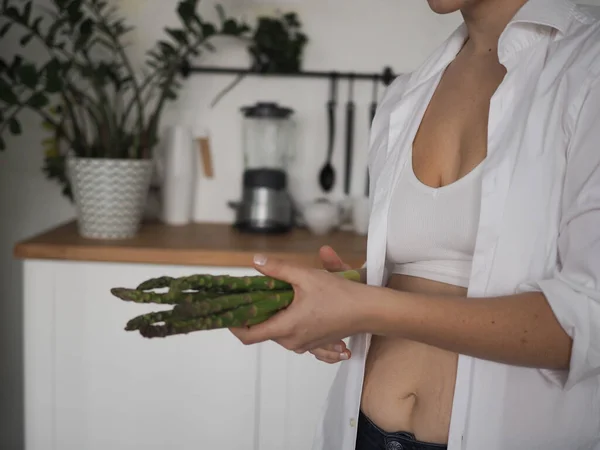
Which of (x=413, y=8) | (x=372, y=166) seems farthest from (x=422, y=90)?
(x=413, y=8)

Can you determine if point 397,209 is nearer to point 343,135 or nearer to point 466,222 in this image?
point 466,222

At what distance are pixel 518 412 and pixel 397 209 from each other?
0.99 ft

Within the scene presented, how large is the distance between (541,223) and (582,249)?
8cm

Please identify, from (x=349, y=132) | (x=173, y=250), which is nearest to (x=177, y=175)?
(x=173, y=250)

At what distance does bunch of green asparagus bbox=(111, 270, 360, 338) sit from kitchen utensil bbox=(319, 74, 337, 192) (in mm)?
1287

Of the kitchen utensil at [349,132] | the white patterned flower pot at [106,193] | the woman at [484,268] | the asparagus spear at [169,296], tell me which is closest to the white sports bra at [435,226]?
the woman at [484,268]

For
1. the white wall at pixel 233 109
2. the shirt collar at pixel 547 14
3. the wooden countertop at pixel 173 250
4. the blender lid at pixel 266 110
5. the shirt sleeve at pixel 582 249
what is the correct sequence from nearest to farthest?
the shirt sleeve at pixel 582 249 < the shirt collar at pixel 547 14 < the wooden countertop at pixel 173 250 < the blender lid at pixel 266 110 < the white wall at pixel 233 109

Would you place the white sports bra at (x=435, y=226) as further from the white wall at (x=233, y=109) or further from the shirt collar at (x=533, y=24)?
the white wall at (x=233, y=109)

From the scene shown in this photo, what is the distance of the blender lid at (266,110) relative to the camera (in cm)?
187

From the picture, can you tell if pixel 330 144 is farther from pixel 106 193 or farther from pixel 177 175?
pixel 106 193

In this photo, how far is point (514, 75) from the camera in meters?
0.83

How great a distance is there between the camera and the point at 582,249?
684 millimetres

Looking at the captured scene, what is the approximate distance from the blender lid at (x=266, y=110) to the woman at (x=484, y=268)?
2.91 ft

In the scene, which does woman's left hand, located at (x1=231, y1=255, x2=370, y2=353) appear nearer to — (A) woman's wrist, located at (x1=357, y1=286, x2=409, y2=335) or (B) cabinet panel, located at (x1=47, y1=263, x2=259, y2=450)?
(A) woman's wrist, located at (x1=357, y1=286, x2=409, y2=335)
